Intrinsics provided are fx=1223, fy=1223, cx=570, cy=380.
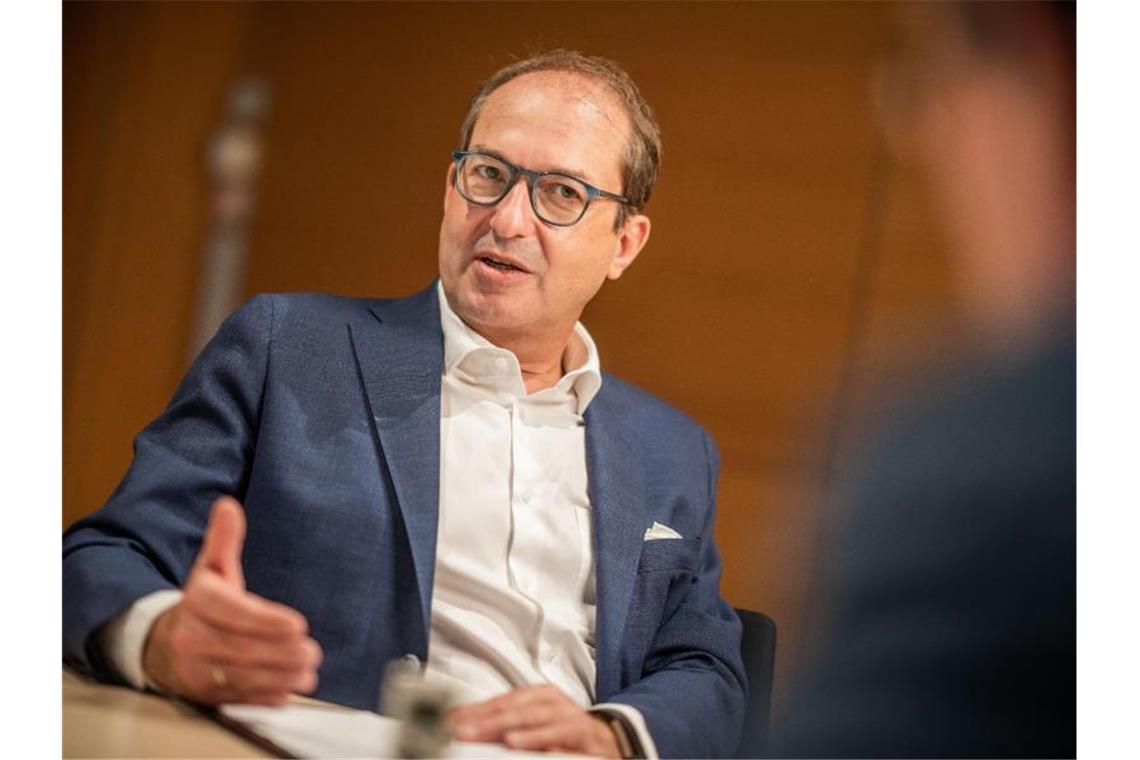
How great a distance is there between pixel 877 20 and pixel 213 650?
1.18 m

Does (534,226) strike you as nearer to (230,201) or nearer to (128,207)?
(230,201)

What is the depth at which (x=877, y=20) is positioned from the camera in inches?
66.0

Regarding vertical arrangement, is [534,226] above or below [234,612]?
above

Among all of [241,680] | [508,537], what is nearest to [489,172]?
[508,537]

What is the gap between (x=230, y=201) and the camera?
1598 mm

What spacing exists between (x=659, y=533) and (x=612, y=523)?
Result: 8 cm

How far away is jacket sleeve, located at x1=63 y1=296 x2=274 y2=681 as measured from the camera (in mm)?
1339

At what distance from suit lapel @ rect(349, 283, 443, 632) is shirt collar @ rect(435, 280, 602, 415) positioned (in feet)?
0.04

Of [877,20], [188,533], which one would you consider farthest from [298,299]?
[877,20]

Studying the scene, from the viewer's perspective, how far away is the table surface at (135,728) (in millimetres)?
1223

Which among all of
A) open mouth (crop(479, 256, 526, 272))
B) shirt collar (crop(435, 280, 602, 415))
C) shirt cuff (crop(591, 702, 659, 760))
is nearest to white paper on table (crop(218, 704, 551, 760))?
shirt cuff (crop(591, 702, 659, 760))

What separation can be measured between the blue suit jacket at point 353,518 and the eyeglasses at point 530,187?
165mm

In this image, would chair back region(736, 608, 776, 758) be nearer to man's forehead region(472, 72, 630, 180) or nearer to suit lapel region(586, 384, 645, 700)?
suit lapel region(586, 384, 645, 700)

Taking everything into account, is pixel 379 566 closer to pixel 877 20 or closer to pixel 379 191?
pixel 379 191
